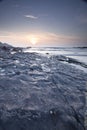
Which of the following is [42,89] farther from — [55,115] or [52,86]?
[55,115]

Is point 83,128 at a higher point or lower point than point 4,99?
lower

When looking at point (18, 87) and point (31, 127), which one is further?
point (18, 87)

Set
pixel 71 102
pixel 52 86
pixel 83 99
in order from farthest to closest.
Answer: pixel 52 86, pixel 83 99, pixel 71 102

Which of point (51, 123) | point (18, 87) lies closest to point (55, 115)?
point (51, 123)

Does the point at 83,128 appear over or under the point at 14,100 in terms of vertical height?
under

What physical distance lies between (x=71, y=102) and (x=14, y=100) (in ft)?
3.70

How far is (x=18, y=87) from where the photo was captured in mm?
3666

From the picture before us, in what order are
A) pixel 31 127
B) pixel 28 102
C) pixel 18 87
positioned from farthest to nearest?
pixel 18 87, pixel 28 102, pixel 31 127

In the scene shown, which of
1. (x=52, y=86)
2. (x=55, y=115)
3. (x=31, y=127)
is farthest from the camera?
(x=52, y=86)

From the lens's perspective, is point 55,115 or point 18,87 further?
point 18,87

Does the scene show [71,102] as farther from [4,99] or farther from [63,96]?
[4,99]

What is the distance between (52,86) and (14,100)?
1288mm

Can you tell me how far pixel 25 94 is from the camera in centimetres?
328

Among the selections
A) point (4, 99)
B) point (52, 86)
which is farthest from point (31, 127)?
point (52, 86)
